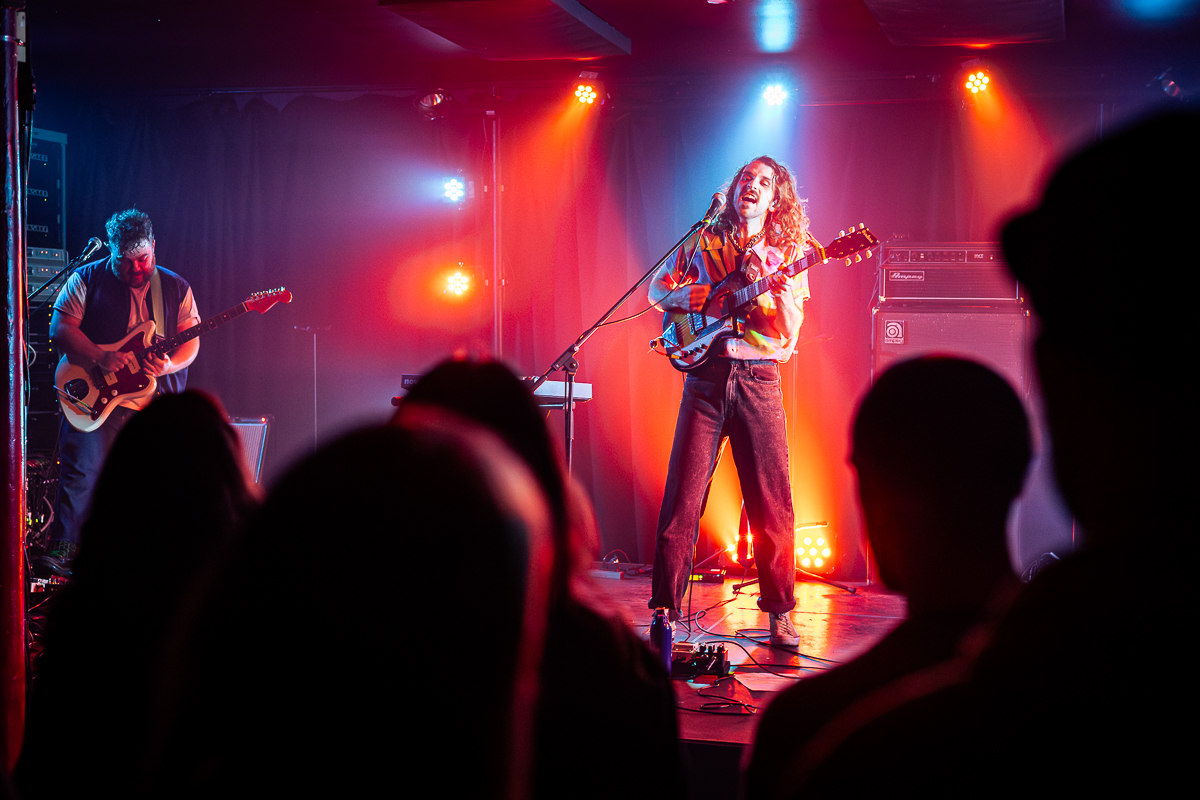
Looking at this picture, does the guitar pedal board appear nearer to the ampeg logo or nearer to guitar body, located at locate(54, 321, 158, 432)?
the ampeg logo

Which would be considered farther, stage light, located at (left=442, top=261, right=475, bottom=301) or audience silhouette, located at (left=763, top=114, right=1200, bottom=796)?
stage light, located at (left=442, top=261, right=475, bottom=301)

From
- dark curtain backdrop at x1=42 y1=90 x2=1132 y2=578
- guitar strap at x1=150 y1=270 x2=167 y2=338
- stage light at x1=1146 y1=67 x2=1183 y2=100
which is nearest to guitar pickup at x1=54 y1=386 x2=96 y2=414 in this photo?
guitar strap at x1=150 y1=270 x2=167 y2=338

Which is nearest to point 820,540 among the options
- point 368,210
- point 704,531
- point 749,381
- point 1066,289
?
point 704,531

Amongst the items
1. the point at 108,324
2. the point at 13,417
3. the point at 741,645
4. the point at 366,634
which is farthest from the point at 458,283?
the point at 366,634

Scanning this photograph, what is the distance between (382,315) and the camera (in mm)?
6496

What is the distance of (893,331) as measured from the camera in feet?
17.5

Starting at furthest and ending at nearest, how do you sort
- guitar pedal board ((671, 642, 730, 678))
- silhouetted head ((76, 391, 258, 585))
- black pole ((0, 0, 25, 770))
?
guitar pedal board ((671, 642, 730, 678)), black pole ((0, 0, 25, 770)), silhouetted head ((76, 391, 258, 585))

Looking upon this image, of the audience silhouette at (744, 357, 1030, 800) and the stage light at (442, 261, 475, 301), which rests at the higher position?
the stage light at (442, 261, 475, 301)

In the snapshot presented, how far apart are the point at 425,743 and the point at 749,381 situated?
3298mm

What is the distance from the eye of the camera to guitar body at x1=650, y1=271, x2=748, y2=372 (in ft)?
12.7

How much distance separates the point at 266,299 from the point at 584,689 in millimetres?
5438

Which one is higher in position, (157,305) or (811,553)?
(157,305)

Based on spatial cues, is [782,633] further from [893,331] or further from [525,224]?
[525,224]

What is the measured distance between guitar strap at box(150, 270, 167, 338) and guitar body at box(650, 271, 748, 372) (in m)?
3.47
